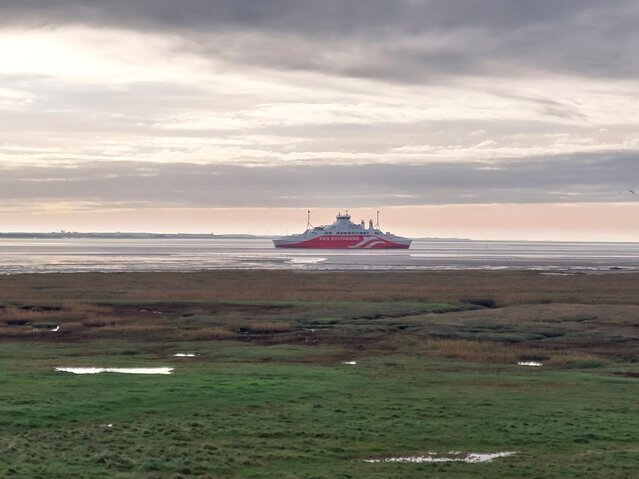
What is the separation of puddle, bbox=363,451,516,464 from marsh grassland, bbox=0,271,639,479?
21 cm

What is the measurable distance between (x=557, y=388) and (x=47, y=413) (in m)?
12.0

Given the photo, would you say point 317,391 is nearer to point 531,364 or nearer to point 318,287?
point 531,364

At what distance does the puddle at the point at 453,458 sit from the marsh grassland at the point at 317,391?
213mm

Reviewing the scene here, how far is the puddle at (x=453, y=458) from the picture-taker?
15.7 m

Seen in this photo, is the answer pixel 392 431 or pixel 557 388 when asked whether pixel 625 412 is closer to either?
pixel 557 388

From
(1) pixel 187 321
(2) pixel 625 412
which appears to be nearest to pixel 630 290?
(1) pixel 187 321

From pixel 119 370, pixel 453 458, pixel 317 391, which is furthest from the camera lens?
pixel 119 370

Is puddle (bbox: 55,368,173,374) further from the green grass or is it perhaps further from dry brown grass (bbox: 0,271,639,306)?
dry brown grass (bbox: 0,271,639,306)

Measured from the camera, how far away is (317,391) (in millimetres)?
21641

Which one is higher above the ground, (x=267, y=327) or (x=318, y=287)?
(x=318, y=287)

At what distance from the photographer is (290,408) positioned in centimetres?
1969

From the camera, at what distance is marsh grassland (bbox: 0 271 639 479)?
15.4 meters

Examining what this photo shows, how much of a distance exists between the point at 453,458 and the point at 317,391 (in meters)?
6.17

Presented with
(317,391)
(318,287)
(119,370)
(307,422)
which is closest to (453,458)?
(307,422)
